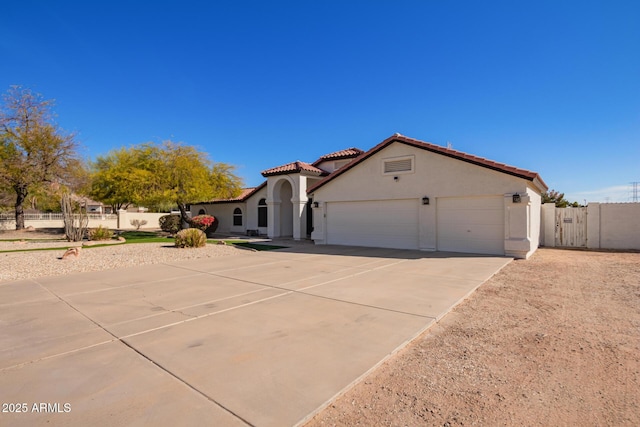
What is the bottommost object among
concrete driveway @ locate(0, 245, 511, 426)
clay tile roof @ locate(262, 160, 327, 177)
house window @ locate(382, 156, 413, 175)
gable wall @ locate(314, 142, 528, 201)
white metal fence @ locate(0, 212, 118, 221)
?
concrete driveway @ locate(0, 245, 511, 426)

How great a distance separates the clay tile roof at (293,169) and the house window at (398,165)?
6.49 m

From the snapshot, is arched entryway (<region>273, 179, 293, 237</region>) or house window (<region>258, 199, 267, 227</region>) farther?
house window (<region>258, 199, 267, 227</region>)

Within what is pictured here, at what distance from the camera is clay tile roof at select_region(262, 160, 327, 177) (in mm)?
21109

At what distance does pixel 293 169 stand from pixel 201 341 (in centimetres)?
1719

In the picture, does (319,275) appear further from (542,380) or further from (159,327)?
(542,380)

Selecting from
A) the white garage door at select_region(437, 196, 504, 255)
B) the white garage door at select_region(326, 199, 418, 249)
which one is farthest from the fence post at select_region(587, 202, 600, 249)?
the white garage door at select_region(326, 199, 418, 249)

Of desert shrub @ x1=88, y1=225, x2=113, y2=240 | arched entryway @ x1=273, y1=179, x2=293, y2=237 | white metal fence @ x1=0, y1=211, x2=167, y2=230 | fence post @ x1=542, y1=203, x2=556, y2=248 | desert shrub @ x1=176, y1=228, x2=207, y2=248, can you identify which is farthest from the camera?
white metal fence @ x1=0, y1=211, x2=167, y2=230

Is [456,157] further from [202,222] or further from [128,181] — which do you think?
[128,181]

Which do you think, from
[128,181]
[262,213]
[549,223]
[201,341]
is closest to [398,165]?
[549,223]

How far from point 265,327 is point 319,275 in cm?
428

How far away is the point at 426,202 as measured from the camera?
14.6m

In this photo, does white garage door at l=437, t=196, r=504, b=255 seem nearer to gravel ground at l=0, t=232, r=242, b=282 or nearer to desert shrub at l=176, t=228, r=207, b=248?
gravel ground at l=0, t=232, r=242, b=282

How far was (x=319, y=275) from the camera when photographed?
929cm

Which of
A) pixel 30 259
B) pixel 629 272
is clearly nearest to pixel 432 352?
pixel 629 272
